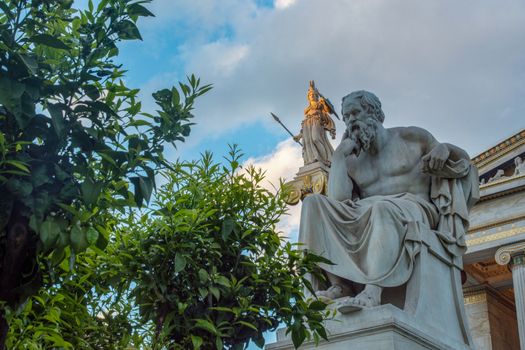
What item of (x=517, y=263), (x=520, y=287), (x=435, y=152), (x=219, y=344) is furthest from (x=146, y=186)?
(x=517, y=263)

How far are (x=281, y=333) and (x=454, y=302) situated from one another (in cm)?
137

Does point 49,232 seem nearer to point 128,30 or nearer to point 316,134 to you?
point 128,30

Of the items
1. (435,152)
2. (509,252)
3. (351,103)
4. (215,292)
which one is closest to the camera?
(215,292)

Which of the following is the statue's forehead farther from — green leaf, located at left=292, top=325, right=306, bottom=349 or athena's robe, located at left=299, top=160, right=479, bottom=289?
green leaf, located at left=292, top=325, right=306, bottom=349

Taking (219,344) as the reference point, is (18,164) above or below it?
above

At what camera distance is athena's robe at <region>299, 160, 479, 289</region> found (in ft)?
20.3

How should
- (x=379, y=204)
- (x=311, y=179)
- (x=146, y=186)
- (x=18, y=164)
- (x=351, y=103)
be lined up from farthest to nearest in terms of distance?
(x=311, y=179), (x=351, y=103), (x=379, y=204), (x=146, y=186), (x=18, y=164)

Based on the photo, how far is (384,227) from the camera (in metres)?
6.26

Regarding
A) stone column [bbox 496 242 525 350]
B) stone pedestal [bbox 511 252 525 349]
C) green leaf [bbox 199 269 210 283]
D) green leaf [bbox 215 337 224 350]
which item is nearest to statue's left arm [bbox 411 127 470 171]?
green leaf [bbox 199 269 210 283]

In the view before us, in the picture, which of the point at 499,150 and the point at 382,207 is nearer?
the point at 382,207

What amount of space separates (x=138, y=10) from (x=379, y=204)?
11.0 feet

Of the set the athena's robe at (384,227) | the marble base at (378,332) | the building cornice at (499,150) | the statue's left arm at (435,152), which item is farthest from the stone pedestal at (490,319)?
the marble base at (378,332)

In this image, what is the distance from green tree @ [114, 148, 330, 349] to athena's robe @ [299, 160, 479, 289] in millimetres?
1572

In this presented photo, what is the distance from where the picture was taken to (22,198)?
3102 mm
